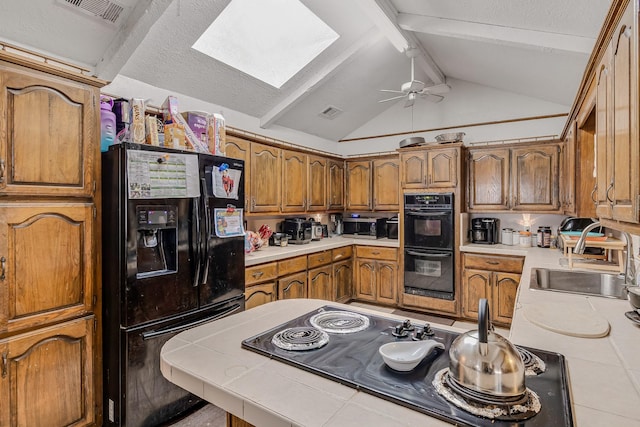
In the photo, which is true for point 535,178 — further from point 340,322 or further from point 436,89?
point 340,322

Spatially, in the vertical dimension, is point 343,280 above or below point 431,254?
below

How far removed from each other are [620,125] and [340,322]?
1.15m

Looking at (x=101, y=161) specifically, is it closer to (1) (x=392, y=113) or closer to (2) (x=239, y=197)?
(2) (x=239, y=197)

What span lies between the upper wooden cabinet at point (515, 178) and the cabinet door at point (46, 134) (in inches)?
148

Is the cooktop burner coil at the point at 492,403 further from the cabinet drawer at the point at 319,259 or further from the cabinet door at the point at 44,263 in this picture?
the cabinet drawer at the point at 319,259

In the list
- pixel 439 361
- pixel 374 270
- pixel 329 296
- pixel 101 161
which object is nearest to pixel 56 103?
pixel 101 161

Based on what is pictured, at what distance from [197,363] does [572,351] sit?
4.00 feet

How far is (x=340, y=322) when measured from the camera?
1290 millimetres

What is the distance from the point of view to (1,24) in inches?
76.2

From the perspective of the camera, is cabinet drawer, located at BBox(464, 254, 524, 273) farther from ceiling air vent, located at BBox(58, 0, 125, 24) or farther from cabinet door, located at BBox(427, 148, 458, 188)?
ceiling air vent, located at BBox(58, 0, 125, 24)

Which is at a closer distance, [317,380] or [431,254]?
[317,380]

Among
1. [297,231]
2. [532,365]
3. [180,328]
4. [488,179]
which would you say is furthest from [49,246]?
[488,179]

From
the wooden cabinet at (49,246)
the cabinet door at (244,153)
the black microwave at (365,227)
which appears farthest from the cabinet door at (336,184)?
the wooden cabinet at (49,246)

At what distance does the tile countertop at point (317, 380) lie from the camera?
0.75 meters
